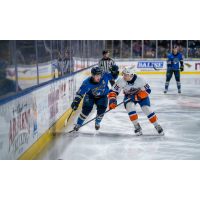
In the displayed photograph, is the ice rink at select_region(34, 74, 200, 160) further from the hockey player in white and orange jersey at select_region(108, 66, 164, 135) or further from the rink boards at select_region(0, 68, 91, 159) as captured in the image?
the hockey player in white and orange jersey at select_region(108, 66, 164, 135)

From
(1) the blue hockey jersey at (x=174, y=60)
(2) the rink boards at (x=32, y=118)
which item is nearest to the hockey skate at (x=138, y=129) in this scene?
(2) the rink boards at (x=32, y=118)

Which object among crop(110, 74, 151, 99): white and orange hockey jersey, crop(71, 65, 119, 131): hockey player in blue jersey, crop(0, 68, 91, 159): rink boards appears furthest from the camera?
crop(71, 65, 119, 131): hockey player in blue jersey

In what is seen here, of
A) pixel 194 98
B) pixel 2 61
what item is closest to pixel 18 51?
pixel 2 61

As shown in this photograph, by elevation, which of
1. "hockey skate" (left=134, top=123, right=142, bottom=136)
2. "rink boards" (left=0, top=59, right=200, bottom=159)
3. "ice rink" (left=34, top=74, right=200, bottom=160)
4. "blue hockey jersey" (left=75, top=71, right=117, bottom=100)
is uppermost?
"blue hockey jersey" (left=75, top=71, right=117, bottom=100)

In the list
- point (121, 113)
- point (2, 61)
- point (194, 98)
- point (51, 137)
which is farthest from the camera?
point (194, 98)

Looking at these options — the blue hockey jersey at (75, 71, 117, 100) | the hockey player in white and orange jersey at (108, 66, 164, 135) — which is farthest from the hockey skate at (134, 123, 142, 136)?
the blue hockey jersey at (75, 71, 117, 100)

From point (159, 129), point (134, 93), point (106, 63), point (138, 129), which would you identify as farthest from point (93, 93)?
point (106, 63)

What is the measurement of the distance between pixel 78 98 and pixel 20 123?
1.33 meters

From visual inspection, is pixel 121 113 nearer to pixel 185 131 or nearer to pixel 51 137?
pixel 185 131

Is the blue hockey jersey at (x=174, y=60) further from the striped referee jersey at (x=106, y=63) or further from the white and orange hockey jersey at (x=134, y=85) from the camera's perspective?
the white and orange hockey jersey at (x=134, y=85)

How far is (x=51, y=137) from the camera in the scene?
12.6 ft

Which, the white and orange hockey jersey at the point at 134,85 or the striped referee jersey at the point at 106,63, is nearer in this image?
the white and orange hockey jersey at the point at 134,85

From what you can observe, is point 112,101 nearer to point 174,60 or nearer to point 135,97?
point 135,97
